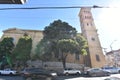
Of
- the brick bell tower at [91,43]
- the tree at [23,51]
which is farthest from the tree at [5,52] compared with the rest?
the brick bell tower at [91,43]

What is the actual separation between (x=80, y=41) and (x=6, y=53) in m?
13.7

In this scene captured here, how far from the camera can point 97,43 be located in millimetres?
46344

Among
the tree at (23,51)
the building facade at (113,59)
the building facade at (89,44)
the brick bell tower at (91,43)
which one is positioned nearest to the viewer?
the tree at (23,51)

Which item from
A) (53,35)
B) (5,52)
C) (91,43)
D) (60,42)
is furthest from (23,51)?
(91,43)

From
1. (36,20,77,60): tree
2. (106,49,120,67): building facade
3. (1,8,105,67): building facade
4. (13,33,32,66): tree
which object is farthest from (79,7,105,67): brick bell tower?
(13,33,32,66): tree

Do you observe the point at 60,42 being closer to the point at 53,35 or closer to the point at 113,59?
the point at 53,35

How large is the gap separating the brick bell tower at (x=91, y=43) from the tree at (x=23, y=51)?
14.3m

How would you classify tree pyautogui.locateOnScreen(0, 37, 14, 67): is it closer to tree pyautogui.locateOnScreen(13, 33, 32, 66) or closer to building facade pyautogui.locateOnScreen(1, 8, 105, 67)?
tree pyautogui.locateOnScreen(13, 33, 32, 66)

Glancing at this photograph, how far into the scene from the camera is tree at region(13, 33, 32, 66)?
3626 centimetres

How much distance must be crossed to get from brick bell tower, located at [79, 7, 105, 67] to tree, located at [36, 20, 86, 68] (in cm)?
868

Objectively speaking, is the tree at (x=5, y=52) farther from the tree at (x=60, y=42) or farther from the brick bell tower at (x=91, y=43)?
the brick bell tower at (x=91, y=43)

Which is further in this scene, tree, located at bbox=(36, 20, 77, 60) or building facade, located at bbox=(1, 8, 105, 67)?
building facade, located at bbox=(1, 8, 105, 67)

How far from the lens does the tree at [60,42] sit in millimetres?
34219

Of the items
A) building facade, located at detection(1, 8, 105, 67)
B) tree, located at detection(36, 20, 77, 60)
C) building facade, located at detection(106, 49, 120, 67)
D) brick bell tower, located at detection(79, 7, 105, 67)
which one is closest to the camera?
tree, located at detection(36, 20, 77, 60)
